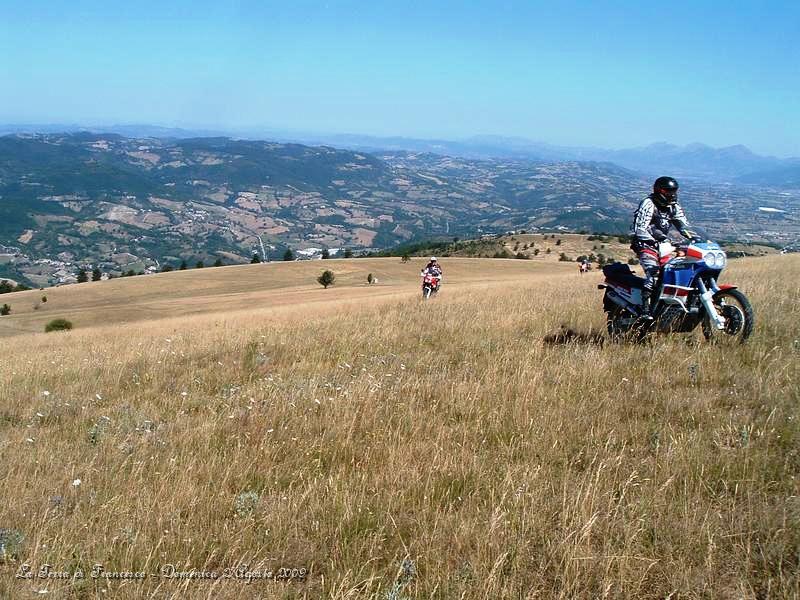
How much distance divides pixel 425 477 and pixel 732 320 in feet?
16.9

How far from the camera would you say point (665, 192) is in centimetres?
758

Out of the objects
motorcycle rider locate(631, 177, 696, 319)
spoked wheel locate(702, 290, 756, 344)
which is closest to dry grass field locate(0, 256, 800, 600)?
spoked wheel locate(702, 290, 756, 344)

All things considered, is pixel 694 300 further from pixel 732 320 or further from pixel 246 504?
pixel 246 504

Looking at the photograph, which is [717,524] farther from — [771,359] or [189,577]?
[771,359]

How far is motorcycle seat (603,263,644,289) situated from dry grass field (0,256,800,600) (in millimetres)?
1132

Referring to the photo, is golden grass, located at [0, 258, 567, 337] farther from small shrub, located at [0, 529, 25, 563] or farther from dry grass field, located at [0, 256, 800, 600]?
small shrub, located at [0, 529, 25, 563]

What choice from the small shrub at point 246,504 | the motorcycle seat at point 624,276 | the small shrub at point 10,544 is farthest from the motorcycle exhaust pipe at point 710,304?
the small shrub at point 10,544

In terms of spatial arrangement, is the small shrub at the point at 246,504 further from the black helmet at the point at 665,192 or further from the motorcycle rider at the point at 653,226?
the black helmet at the point at 665,192

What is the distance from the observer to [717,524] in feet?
9.08

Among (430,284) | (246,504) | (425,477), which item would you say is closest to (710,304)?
(425,477)

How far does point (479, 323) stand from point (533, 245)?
112 m

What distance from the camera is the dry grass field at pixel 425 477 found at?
251cm

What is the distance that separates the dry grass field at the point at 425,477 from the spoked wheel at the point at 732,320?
21cm

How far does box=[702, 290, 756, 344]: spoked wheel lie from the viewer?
641 cm
